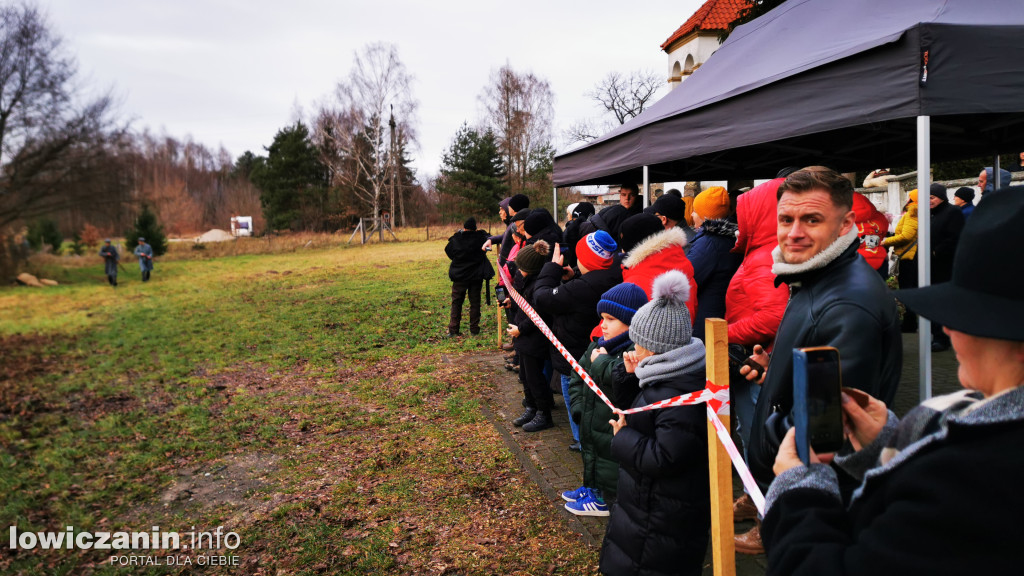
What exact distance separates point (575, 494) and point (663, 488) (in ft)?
5.41

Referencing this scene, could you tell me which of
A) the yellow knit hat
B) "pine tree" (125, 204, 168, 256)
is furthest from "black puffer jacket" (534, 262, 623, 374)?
"pine tree" (125, 204, 168, 256)

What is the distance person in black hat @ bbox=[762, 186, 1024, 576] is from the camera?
0.85 meters

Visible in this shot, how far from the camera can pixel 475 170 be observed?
135 feet

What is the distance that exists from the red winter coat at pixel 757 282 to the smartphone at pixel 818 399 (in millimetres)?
1882

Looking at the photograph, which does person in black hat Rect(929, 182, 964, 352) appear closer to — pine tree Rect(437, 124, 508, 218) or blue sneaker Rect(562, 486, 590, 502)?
blue sneaker Rect(562, 486, 590, 502)

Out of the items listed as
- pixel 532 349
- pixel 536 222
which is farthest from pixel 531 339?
pixel 536 222

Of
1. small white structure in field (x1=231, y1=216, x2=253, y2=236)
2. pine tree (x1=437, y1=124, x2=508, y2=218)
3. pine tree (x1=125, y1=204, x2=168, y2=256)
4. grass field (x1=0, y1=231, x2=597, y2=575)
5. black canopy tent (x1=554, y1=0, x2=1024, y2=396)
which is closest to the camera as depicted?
black canopy tent (x1=554, y1=0, x2=1024, y2=396)

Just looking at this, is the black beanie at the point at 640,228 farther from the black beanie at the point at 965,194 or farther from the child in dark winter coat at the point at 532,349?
the black beanie at the point at 965,194

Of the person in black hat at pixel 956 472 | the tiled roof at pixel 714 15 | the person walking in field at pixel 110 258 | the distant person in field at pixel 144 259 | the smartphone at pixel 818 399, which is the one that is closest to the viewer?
the person in black hat at pixel 956 472

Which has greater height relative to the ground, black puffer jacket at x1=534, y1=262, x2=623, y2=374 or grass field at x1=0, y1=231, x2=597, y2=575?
black puffer jacket at x1=534, y1=262, x2=623, y2=374

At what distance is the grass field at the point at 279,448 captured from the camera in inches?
149

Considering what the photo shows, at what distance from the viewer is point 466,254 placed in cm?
948

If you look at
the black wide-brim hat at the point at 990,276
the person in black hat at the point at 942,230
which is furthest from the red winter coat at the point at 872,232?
the black wide-brim hat at the point at 990,276

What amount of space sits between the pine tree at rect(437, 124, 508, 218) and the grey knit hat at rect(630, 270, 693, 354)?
38.5 meters
